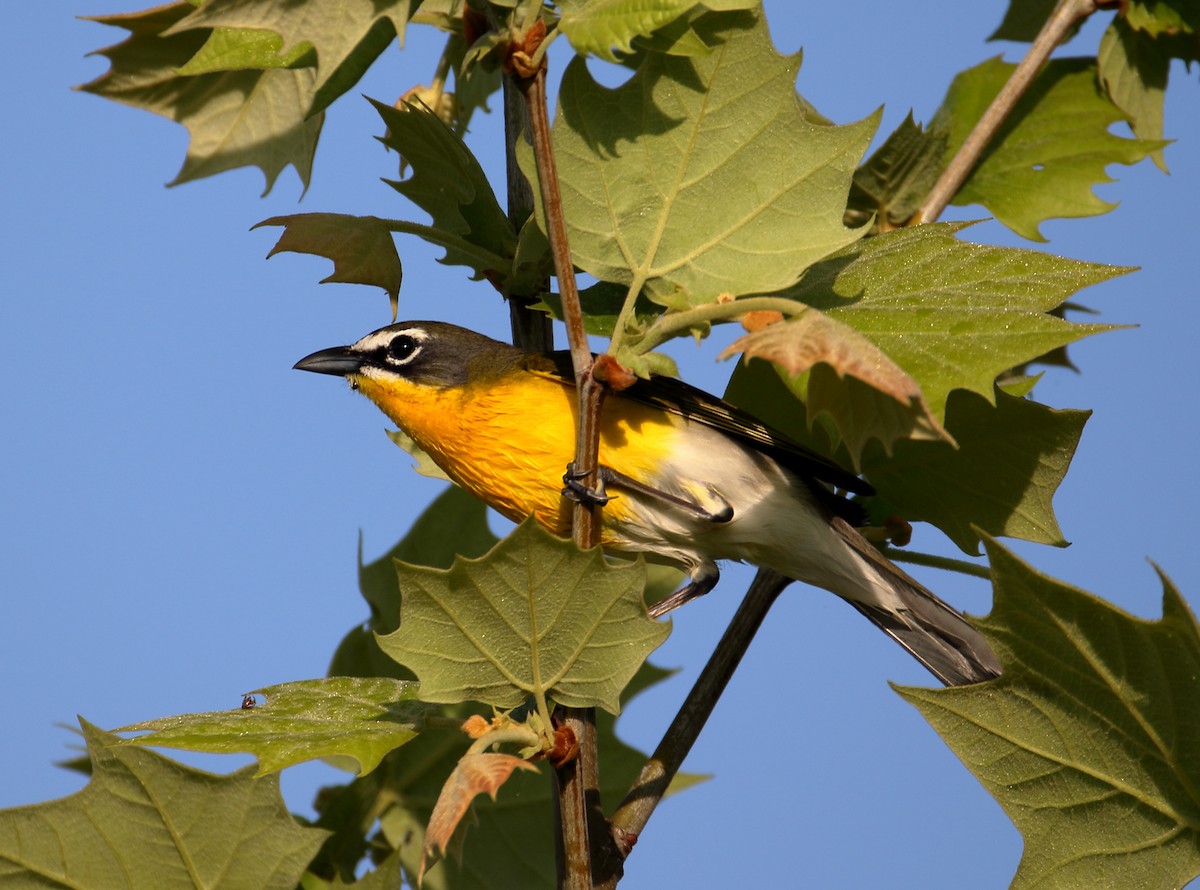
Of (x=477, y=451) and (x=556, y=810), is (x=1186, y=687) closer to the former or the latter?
(x=556, y=810)

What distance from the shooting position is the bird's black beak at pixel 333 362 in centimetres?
408

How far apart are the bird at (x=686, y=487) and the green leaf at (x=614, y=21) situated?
143 cm

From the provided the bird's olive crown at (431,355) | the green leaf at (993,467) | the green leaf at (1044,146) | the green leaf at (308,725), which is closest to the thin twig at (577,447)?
the green leaf at (308,725)

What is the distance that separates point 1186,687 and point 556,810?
1205 mm

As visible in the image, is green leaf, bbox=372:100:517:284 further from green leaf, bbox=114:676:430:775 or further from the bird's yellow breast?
green leaf, bbox=114:676:430:775

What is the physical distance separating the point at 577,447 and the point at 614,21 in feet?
2.48

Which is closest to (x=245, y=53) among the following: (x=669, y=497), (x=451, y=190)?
(x=451, y=190)

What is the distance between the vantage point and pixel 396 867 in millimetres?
2615

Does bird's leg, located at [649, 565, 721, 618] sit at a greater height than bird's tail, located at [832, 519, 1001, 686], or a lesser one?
greater

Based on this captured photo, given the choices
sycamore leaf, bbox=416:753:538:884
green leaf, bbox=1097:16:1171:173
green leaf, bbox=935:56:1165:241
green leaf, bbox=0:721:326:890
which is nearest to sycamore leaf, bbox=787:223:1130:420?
sycamore leaf, bbox=416:753:538:884

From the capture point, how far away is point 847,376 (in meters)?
1.97

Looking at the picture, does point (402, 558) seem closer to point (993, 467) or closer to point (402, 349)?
point (402, 349)

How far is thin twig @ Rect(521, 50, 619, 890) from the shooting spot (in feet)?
7.17

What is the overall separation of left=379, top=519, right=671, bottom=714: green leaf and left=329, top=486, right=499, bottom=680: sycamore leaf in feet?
3.42
